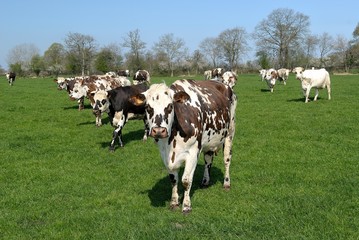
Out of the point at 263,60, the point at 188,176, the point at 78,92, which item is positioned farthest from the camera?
the point at 263,60

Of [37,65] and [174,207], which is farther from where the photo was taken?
[37,65]

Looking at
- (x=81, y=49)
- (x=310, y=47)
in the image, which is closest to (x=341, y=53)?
(x=310, y=47)

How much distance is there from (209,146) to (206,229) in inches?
69.3

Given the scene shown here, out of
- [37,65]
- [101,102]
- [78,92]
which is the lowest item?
[78,92]

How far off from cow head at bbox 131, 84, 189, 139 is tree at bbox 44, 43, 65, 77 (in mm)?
91673

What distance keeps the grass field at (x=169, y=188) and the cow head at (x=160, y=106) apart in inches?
61.1

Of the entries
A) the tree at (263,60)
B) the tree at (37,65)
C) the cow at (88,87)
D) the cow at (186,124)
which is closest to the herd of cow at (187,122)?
the cow at (186,124)

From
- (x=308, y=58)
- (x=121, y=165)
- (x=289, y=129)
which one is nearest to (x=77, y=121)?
(x=121, y=165)

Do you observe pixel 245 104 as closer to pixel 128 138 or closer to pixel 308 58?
pixel 128 138

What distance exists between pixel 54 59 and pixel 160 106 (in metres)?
103

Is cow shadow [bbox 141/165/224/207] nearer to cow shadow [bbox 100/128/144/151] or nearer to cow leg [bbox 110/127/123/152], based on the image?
cow leg [bbox 110/127/123/152]

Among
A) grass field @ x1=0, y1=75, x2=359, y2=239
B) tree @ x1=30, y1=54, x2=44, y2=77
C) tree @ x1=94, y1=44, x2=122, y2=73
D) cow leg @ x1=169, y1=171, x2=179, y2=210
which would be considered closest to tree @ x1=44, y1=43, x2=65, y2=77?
tree @ x1=30, y1=54, x2=44, y2=77

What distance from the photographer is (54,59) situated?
102 meters

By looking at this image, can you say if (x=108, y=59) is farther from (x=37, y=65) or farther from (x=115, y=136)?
(x=115, y=136)
